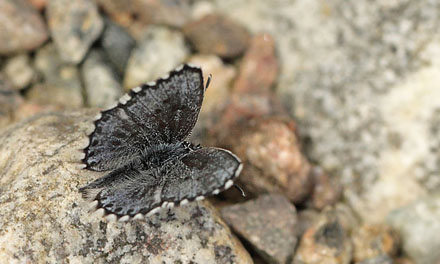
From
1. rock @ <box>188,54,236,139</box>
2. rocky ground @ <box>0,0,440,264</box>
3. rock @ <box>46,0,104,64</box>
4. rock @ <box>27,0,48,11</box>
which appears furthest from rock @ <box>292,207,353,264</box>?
rock @ <box>27,0,48,11</box>

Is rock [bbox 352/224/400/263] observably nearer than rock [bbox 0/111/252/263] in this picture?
No

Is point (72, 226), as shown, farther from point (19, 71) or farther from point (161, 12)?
point (161, 12)

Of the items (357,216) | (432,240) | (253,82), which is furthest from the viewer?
(253,82)

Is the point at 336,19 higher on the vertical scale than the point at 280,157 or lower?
higher

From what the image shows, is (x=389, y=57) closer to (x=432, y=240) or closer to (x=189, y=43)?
(x=432, y=240)

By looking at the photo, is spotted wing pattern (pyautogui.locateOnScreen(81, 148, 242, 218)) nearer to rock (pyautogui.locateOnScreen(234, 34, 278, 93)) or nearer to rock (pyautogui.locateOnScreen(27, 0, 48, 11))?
rock (pyautogui.locateOnScreen(234, 34, 278, 93))

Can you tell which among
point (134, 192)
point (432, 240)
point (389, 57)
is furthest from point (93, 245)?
point (389, 57)

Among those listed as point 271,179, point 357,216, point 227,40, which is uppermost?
point 227,40
